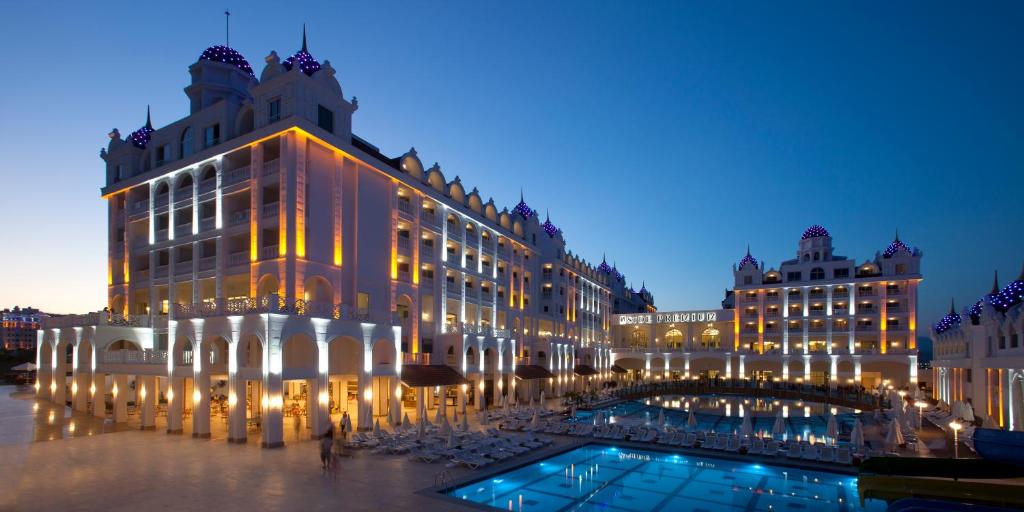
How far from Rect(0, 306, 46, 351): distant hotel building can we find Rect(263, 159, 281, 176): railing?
559ft

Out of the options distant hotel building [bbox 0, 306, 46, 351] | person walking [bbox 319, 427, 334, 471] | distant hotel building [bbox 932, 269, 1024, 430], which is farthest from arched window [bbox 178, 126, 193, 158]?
distant hotel building [bbox 0, 306, 46, 351]

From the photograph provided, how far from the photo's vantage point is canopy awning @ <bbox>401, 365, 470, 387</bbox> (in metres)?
33.2

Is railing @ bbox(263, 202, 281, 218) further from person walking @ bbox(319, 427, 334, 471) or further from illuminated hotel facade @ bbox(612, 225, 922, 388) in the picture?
illuminated hotel facade @ bbox(612, 225, 922, 388)

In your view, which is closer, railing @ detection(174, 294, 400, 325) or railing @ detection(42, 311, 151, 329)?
railing @ detection(174, 294, 400, 325)

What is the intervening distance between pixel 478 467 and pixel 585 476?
3939 millimetres

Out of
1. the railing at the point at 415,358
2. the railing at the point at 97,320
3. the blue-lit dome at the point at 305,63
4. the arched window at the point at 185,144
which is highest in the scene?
→ the blue-lit dome at the point at 305,63

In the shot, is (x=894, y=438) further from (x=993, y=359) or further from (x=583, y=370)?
(x=583, y=370)

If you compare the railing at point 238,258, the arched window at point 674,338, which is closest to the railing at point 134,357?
the railing at point 238,258

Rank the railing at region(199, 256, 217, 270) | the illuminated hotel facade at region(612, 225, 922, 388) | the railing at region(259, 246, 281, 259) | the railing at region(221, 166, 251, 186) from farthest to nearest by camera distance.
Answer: the illuminated hotel facade at region(612, 225, 922, 388)
the railing at region(199, 256, 217, 270)
the railing at region(221, 166, 251, 186)
the railing at region(259, 246, 281, 259)

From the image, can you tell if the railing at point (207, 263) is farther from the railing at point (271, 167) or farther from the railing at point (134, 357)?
the railing at point (271, 167)

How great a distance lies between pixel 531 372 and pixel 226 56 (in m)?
32.5

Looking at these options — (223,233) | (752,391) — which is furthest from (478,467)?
(752,391)

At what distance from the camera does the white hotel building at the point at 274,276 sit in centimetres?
2720

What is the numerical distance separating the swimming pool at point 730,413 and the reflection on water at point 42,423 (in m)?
27.1
